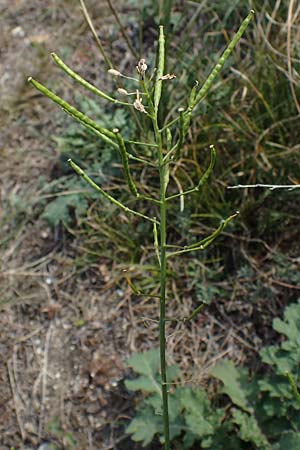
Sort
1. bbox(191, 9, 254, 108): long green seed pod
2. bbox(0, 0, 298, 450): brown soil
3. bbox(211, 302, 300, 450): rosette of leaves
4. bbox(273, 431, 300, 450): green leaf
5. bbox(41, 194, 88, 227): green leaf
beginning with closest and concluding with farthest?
bbox(191, 9, 254, 108): long green seed pod, bbox(273, 431, 300, 450): green leaf, bbox(211, 302, 300, 450): rosette of leaves, bbox(0, 0, 298, 450): brown soil, bbox(41, 194, 88, 227): green leaf

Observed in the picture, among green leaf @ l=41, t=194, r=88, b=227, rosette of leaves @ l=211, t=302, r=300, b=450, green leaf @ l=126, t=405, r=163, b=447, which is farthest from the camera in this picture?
green leaf @ l=41, t=194, r=88, b=227

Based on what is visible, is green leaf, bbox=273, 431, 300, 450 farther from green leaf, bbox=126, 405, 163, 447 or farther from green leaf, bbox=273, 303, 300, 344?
green leaf, bbox=126, 405, 163, 447

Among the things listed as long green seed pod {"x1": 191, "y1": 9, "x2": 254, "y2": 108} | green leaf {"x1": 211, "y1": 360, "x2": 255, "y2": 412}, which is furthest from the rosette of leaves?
long green seed pod {"x1": 191, "y1": 9, "x2": 254, "y2": 108}

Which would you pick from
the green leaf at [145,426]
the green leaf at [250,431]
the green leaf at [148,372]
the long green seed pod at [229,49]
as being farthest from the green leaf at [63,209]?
the long green seed pod at [229,49]

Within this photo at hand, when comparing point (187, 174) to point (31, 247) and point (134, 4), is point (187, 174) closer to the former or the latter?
point (31, 247)

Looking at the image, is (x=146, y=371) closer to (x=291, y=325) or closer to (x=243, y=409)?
(x=243, y=409)

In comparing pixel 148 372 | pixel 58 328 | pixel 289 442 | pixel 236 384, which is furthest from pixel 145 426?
pixel 58 328

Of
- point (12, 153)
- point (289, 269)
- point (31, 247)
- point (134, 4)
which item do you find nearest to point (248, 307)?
point (289, 269)

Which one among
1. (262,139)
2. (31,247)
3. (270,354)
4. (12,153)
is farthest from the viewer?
(12,153)
